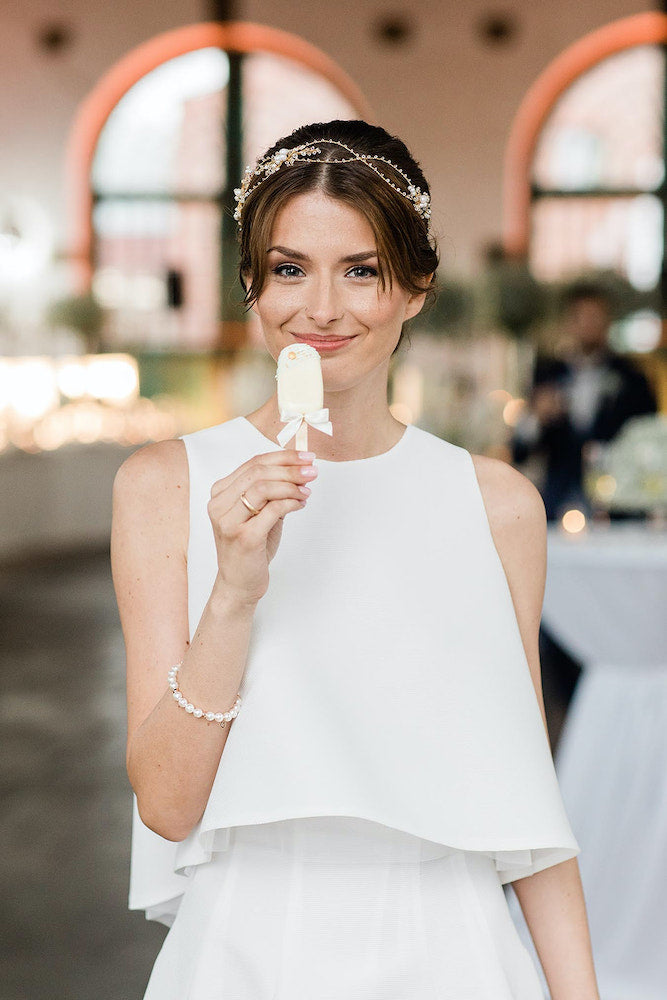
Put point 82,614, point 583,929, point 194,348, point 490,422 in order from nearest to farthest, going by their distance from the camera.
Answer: point 583,929
point 82,614
point 490,422
point 194,348

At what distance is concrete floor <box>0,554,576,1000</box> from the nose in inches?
92.2

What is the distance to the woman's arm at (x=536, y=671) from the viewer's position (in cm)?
129

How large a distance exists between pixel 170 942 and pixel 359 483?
1.81 feet

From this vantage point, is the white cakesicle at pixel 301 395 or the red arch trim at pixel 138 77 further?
the red arch trim at pixel 138 77

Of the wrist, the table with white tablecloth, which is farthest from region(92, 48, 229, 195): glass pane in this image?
the wrist

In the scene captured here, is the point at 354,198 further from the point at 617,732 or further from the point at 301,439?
the point at 617,732

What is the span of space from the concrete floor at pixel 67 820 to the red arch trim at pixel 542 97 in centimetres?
830

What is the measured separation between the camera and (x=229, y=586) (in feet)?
3.58

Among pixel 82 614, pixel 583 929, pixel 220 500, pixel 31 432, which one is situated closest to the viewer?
pixel 220 500

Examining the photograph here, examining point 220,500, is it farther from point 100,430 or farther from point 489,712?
point 100,430

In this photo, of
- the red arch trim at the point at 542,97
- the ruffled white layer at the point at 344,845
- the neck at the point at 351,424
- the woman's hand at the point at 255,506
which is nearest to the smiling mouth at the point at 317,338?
the neck at the point at 351,424

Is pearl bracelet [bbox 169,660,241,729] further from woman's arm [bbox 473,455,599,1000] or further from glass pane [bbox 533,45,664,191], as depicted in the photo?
glass pane [bbox 533,45,664,191]

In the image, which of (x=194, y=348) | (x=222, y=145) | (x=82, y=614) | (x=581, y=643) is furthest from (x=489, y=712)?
(x=222, y=145)

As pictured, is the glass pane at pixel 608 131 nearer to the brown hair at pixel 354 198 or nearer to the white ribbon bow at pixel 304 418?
the brown hair at pixel 354 198
